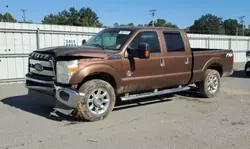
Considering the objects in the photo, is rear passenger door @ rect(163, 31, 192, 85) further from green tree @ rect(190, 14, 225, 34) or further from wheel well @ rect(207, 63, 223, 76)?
green tree @ rect(190, 14, 225, 34)

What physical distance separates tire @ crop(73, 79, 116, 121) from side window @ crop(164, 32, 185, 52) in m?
2.14

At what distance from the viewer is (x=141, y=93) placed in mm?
6961

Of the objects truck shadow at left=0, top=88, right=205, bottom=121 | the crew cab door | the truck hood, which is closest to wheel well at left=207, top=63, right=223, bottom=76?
truck shadow at left=0, top=88, right=205, bottom=121

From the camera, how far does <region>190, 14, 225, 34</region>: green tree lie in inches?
3686

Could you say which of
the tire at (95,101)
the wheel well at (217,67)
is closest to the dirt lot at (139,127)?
the tire at (95,101)

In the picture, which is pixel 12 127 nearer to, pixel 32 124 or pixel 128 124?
pixel 32 124

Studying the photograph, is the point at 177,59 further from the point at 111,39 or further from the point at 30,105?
the point at 30,105

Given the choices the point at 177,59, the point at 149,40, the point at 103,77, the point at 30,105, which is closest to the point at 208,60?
the point at 177,59

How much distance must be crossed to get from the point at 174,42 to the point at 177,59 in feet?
1.55

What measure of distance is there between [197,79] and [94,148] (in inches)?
181

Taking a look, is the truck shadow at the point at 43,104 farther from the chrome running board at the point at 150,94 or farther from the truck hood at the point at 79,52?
the truck hood at the point at 79,52

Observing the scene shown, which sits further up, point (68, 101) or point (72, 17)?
point (72, 17)

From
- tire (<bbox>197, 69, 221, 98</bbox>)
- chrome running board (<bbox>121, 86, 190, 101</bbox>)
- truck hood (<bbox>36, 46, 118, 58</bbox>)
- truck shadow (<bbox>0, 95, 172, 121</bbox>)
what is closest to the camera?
truck hood (<bbox>36, 46, 118, 58</bbox>)

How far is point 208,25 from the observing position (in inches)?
3809
